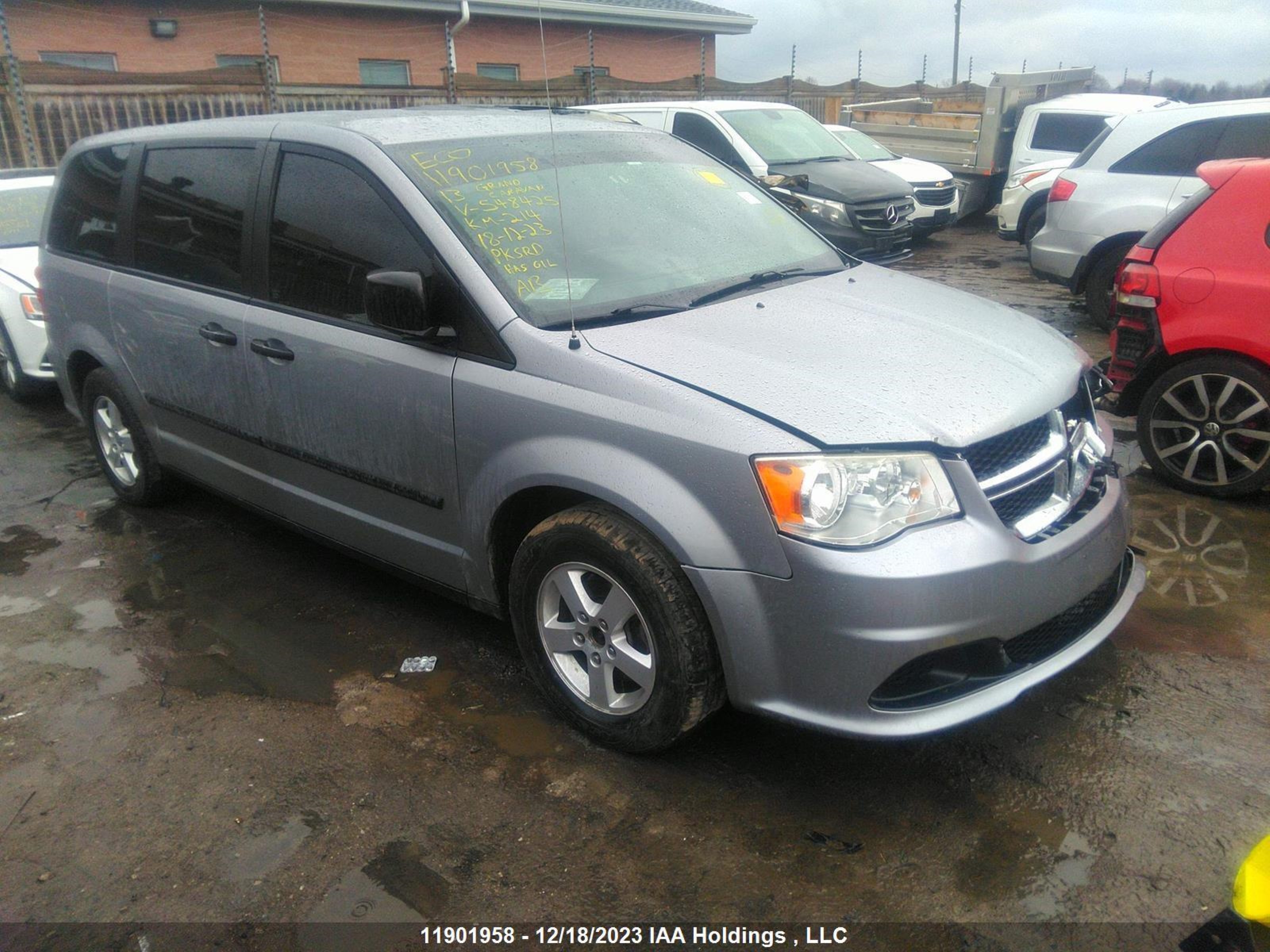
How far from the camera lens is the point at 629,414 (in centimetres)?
273

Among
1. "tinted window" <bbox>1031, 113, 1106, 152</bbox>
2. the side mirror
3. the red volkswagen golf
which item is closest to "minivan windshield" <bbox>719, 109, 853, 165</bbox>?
"tinted window" <bbox>1031, 113, 1106, 152</bbox>

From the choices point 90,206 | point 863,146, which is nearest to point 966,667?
point 90,206

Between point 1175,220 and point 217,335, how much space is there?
435 centimetres

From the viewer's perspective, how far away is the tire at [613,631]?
2.68 metres

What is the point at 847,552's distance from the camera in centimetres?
244

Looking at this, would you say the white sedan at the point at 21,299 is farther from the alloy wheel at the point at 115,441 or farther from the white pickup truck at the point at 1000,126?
the white pickup truck at the point at 1000,126

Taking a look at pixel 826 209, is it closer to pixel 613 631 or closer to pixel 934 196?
pixel 934 196

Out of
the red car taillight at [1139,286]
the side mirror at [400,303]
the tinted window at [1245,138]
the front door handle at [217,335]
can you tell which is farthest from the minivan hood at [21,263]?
the tinted window at [1245,138]

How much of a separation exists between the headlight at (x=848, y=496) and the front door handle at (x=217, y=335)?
94.4 inches

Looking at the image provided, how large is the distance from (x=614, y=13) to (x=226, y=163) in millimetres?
17672

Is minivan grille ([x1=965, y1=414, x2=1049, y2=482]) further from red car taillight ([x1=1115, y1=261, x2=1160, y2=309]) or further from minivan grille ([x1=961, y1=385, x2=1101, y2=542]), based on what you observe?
red car taillight ([x1=1115, y1=261, x2=1160, y2=309])

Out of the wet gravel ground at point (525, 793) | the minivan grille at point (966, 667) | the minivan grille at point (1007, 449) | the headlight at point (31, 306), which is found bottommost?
the wet gravel ground at point (525, 793)

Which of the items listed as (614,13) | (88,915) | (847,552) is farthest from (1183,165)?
(614,13)

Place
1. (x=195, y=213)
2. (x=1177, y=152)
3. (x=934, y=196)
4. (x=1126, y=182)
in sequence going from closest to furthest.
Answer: (x=195, y=213) → (x=1177, y=152) → (x=1126, y=182) → (x=934, y=196)
